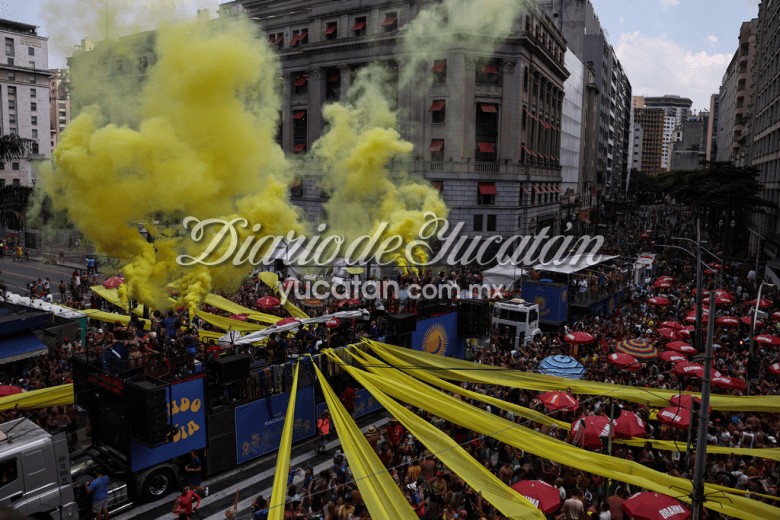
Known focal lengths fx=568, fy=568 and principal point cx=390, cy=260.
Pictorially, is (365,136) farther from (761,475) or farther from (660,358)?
(761,475)

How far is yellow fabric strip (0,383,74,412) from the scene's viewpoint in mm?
12867

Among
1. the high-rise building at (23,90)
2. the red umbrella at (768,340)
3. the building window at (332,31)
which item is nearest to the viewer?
the red umbrella at (768,340)

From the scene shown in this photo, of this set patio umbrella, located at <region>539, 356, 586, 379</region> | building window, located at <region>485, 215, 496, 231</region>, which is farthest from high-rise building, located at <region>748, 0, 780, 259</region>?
patio umbrella, located at <region>539, 356, 586, 379</region>

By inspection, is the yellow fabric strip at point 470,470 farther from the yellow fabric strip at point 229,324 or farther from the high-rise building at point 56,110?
the high-rise building at point 56,110

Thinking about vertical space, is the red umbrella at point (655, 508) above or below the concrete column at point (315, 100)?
below

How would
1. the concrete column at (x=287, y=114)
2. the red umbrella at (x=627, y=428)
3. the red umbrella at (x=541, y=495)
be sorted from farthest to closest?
the concrete column at (x=287, y=114), the red umbrella at (x=627, y=428), the red umbrella at (x=541, y=495)

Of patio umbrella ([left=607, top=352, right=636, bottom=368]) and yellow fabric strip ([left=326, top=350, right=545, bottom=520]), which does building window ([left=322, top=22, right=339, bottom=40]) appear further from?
yellow fabric strip ([left=326, top=350, right=545, bottom=520])

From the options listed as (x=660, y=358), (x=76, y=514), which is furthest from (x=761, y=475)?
(x=76, y=514)

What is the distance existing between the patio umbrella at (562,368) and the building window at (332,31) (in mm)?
37504

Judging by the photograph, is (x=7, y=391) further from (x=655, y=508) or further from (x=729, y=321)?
(x=729, y=321)

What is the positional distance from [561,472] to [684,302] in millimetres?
20749

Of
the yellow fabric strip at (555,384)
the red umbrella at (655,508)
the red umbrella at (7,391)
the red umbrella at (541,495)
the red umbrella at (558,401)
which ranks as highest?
the yellow fabric strip at (555,384)

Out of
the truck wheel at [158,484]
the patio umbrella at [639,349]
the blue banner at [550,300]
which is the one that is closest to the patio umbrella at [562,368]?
the patio umbrella at [639,349]

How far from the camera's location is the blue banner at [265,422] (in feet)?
46.4
